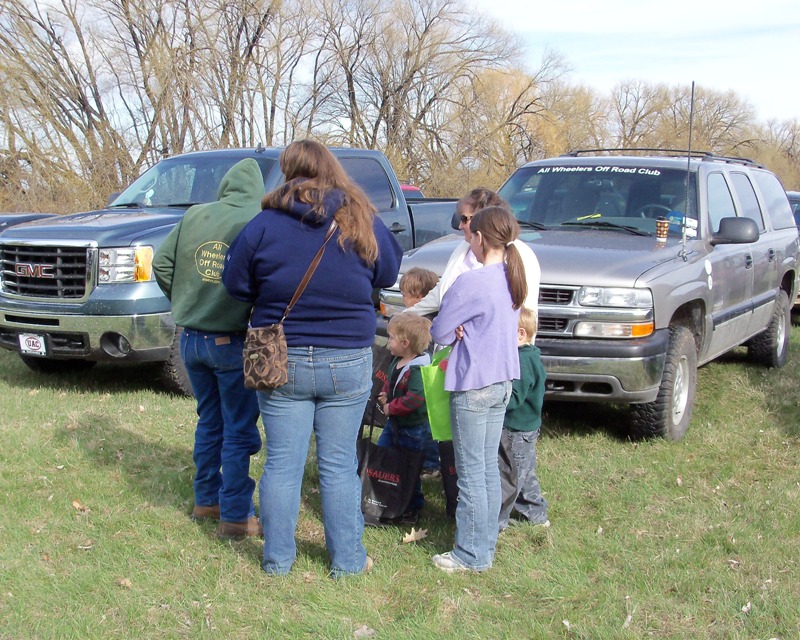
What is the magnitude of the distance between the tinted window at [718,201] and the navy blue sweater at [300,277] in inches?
158

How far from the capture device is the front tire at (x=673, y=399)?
5.74m

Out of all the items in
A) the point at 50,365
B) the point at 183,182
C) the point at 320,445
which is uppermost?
the point at 183,182

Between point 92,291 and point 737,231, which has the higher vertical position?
point 737,231

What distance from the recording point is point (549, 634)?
3.44 meters

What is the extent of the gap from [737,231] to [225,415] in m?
3.95

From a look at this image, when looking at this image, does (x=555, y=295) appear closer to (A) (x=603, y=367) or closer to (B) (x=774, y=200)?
(A) (x=603, y=367)

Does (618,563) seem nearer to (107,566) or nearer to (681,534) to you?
(681,534)

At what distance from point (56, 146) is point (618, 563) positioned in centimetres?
1728

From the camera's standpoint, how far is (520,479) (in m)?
4.40

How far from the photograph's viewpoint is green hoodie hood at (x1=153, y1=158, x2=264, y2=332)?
4066 millimetres

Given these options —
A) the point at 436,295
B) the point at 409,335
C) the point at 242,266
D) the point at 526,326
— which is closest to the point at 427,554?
the point at 409,335

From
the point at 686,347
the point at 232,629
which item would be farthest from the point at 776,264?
the point at 232,629

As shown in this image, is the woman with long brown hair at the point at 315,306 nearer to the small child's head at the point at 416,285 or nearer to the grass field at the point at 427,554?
the grass field at the point at 427,554

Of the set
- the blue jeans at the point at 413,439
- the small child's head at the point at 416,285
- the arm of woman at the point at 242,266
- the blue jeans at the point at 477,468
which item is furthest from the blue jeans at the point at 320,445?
the small child's head at the point at 416,285
